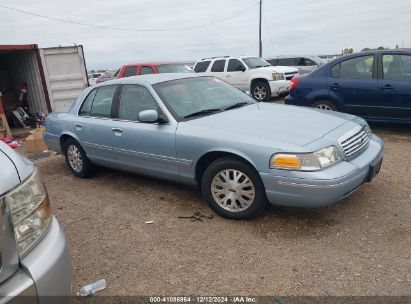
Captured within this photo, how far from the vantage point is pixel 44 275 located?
1760 mm

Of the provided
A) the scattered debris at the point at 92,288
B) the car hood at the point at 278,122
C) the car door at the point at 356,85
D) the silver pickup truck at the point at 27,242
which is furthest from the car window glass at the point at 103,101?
the car door at the point at 356,85

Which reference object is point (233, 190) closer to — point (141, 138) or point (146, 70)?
point (141, 138)

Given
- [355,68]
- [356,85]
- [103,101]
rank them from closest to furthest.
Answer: [103,101] < [356,85] < [355,68]

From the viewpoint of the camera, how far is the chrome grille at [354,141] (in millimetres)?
3525

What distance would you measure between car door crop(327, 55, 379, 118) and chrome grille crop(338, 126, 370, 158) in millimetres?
2875

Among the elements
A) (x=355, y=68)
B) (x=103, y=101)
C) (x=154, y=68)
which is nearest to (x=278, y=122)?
(x=103, y=101)

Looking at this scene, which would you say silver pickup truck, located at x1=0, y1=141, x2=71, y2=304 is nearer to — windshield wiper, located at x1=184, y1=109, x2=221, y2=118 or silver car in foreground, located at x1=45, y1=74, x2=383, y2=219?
silver car in foreground, located at x1=45, y1=74, x2=383, y2=219

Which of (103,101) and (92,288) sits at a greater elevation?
(103,101)

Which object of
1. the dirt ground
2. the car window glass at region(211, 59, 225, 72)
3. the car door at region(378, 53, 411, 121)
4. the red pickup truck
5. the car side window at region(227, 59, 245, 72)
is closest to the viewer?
the dirt ground

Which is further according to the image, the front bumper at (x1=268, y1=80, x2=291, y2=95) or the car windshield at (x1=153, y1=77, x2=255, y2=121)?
the front bumper at (x1=268, y1=80, x2=291, y2=95)

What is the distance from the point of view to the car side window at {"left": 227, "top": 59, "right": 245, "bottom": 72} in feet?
42.0

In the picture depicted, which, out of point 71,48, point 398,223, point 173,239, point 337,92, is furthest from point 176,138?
point 71,48

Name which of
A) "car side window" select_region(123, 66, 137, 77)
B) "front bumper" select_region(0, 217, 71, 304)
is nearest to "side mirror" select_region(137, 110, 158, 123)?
"front bumper" select_region(0, 217, 71, 304)

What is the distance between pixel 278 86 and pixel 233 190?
29.6 feet
